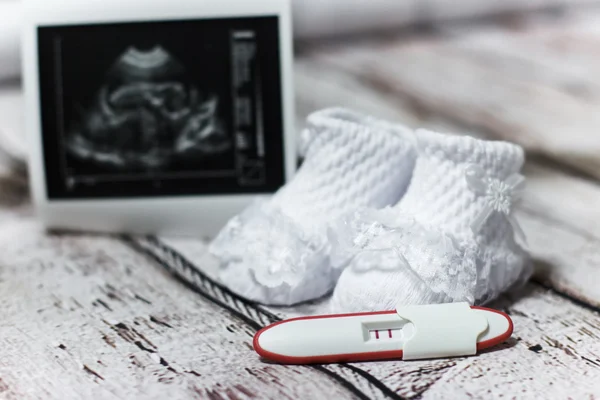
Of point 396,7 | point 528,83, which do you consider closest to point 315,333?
point 528,83

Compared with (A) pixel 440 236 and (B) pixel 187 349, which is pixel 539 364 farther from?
(B) pixel 187 349

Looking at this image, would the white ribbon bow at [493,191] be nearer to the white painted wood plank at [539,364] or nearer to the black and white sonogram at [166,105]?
the white painted wood plank at [539,364]

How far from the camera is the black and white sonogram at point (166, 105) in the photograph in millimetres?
857

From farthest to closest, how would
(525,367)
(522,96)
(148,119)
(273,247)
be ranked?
(522,96) → (148,119) → (273,247) → (525,367)

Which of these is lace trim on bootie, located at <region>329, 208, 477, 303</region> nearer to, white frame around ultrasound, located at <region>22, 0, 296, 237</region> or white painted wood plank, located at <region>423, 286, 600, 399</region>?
white painted wood plank, located at <region>423, 286, 600, 399</region>

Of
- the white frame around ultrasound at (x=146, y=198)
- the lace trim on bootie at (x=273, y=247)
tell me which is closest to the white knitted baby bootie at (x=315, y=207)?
Answer: the lace trim on bootie at (x=273, y=247)

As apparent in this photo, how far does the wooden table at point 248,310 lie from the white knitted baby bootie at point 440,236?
58mm

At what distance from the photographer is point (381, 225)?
2.23ft

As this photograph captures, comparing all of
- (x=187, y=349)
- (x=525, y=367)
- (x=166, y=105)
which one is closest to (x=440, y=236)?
(x=525, y=367)

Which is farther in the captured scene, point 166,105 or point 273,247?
point 166,105

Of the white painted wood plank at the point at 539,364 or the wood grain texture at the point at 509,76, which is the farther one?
the wood grain texture at the point at 509,76

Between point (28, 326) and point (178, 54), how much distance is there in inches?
13.9

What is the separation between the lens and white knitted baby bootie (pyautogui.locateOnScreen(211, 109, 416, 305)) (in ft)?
2.30

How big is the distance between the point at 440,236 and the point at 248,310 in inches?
7.8
